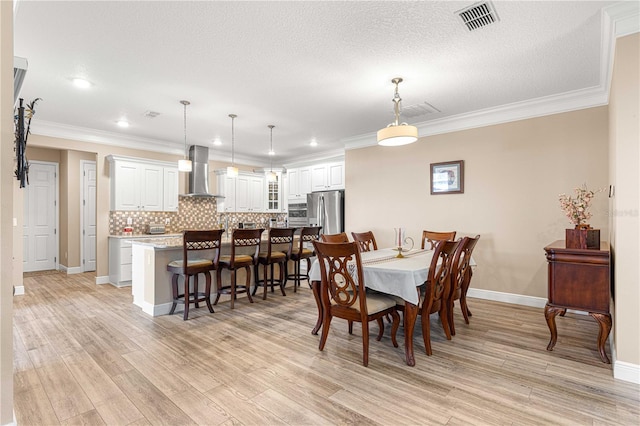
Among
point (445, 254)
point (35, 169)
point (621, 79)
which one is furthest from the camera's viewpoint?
point (35, 169)

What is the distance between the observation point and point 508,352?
2764 mm

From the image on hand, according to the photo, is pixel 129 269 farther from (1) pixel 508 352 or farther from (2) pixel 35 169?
(1) pixel 508 352

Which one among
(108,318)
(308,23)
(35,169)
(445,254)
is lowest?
(108,318)

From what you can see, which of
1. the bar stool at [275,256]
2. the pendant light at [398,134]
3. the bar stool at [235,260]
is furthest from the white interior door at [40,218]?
the pendant light at [398,134]

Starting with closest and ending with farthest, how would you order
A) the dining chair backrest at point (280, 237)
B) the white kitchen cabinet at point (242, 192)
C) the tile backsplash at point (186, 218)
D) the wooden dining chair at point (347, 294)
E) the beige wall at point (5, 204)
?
the beige wall at point (5, 204) → the wooden dining chair at point (347, 294) → the dining chair backrest at point (280, 237) → the tile backsplash at point (186, 218) → the white kitchen cabinet at point (242, 192)

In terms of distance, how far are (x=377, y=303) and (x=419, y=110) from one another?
118 inches

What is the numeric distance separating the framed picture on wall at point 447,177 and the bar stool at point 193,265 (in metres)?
3.33

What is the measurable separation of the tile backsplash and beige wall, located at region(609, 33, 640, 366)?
6.05m

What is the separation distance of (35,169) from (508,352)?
29.2ft

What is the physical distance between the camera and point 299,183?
7.55m

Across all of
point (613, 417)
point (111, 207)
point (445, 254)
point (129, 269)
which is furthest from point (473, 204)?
point (111, 207)

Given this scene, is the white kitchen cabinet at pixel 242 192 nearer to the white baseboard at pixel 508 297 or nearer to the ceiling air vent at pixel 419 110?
the ceiling air vent at pixel 419 110

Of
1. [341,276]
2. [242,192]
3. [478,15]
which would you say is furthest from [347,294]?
[242,192]

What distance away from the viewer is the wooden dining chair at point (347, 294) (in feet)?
8.18
